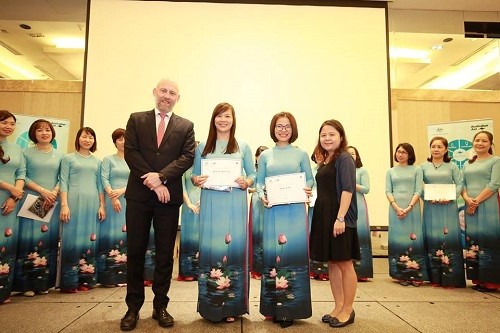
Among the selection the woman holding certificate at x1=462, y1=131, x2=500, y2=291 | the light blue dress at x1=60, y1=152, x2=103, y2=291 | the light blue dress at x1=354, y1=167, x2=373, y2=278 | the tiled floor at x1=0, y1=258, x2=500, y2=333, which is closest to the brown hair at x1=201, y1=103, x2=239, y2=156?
the tiled floor at x1=0, y1=258, x2=500, y2=333

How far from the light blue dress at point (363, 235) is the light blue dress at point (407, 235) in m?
0.26

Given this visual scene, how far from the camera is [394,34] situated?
6.62 meters

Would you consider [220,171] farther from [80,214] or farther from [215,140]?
[80,214]

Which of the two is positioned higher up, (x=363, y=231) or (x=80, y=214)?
(x=80, y=214)

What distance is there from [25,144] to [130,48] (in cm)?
221

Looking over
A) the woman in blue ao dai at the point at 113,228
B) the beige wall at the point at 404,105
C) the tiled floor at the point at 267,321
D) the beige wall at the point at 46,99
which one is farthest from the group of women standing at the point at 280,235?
the beige wall at the point at 46,99

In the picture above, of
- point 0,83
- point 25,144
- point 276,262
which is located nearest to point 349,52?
point 276,262

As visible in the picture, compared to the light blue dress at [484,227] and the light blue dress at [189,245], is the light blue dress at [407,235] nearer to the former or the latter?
the light blue dress at [484,227]

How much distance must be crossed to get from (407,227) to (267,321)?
2.34 m

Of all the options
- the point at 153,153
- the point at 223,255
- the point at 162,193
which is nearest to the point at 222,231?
the point at 223,255

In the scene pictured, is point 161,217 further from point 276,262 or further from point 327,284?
point 327,284

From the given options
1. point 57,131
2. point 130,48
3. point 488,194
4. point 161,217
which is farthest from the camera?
point 130,48

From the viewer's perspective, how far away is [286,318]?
260cm

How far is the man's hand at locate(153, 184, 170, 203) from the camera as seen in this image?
8.05 feet
